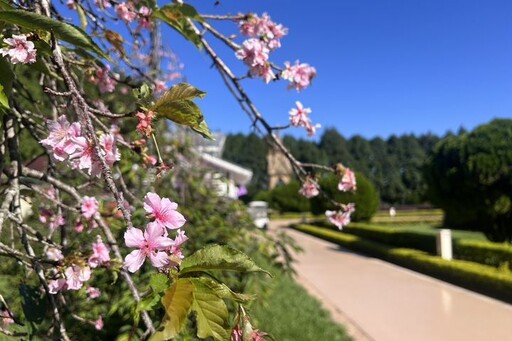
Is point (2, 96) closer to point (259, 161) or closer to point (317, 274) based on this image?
point (317, 274)

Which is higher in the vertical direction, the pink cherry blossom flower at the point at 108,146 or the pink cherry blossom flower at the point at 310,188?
the pink cherry blossom flower at the point at 108,146

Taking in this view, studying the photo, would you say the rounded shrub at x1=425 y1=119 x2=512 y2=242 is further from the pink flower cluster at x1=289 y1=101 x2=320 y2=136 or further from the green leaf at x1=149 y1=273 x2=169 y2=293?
the green leaf at x1=149 y1=273 x2=169 y2=293

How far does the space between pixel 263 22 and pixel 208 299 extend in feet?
4.97

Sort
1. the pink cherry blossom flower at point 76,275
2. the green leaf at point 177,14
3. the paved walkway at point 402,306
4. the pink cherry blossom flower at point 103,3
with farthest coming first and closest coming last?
the paved walkway at point 402,306 < the pink cherry blossom flower at point 103,3 < the green leaf at point 177,14 < the pink cherry blossom flower at point 76,275

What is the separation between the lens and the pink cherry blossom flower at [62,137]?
0.83 m

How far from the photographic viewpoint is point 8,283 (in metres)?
2.74

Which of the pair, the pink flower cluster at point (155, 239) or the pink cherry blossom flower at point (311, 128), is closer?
the pink flower cluster at point (155, 239)

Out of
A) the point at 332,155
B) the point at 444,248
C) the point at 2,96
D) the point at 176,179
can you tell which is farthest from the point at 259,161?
the point at 2,96

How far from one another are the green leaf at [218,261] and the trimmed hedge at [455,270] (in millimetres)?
7244

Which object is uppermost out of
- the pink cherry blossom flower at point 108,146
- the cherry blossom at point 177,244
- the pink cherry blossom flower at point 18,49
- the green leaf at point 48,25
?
the green leaf at point 48,25

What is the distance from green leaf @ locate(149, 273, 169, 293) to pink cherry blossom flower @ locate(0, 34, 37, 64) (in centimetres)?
52

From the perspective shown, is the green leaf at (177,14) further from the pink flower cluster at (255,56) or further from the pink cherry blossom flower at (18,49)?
the pink cherry blossom flower at (18,49)

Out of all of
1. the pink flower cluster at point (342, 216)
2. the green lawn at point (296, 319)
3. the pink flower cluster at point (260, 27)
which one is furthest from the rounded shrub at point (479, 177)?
the pink flower cluster at point (260, 27)

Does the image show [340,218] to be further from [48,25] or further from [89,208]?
[48,25]
